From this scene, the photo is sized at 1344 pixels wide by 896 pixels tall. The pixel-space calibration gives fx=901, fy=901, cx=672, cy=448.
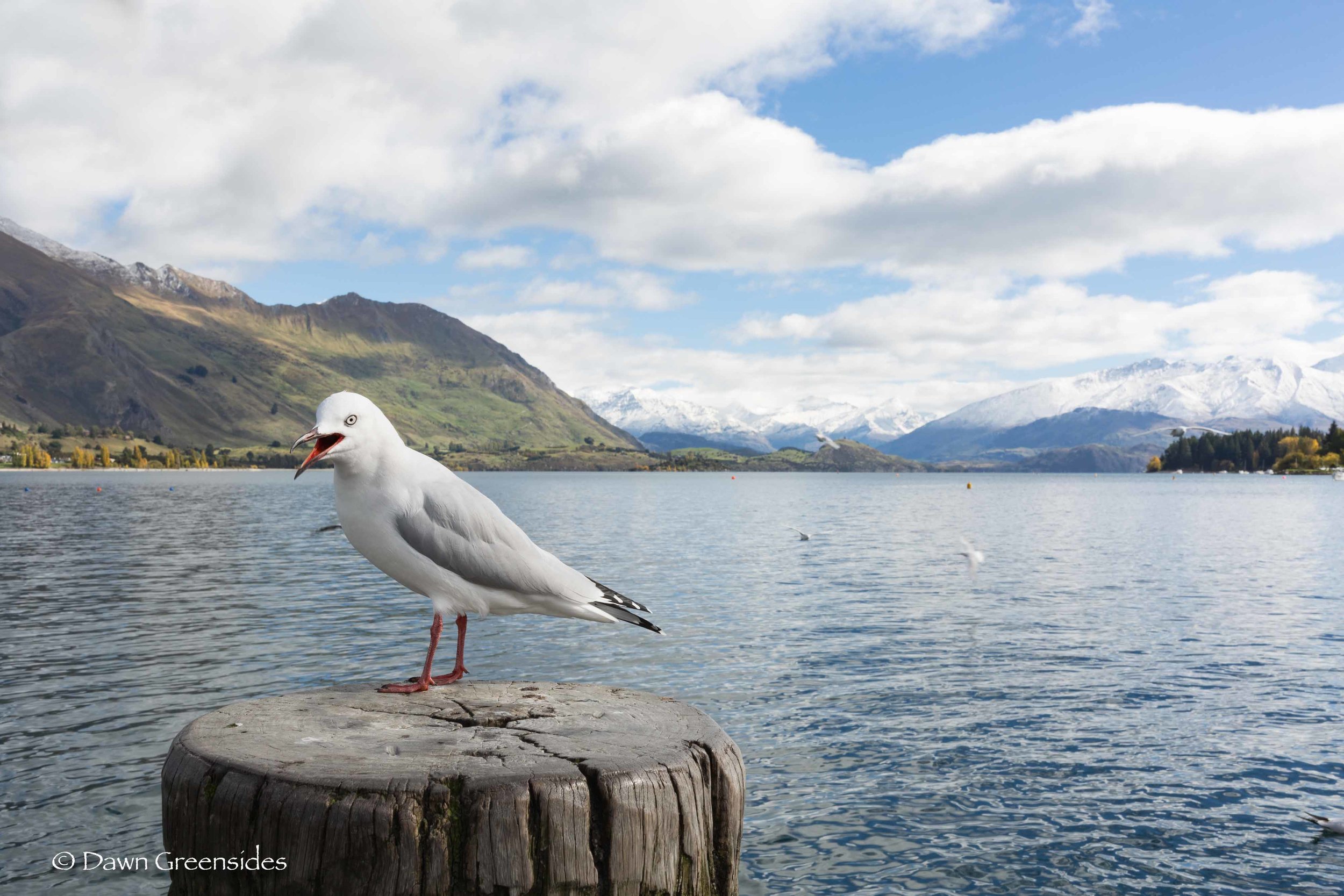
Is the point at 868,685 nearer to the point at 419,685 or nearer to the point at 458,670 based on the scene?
the point at 458,670

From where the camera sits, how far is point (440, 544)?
7.27 m

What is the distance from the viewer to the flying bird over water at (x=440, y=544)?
23.1 ft

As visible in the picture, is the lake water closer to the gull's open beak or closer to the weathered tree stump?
the weathered tree stump

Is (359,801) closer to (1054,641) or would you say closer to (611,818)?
(611,818)

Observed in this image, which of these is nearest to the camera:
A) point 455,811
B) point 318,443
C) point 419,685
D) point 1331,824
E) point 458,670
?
point 455,811

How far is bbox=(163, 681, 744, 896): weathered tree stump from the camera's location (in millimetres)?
4723

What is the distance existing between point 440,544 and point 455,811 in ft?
9.40

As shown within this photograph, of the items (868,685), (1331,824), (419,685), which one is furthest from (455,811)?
(868,685)

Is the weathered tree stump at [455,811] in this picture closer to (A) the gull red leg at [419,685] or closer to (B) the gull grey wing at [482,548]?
(A) the gull red leg at [419,685]

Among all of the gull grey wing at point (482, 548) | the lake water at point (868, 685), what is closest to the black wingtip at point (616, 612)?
the gull grey wing at point (482, 548)

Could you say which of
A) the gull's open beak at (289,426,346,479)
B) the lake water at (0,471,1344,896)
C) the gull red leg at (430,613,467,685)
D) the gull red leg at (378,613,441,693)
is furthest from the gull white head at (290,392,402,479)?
the lake water at (0,471,1344,896)

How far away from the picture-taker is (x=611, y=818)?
4.86 metres

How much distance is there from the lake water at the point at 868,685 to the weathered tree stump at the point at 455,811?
6.83m

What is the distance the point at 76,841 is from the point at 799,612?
2465 centimetres
